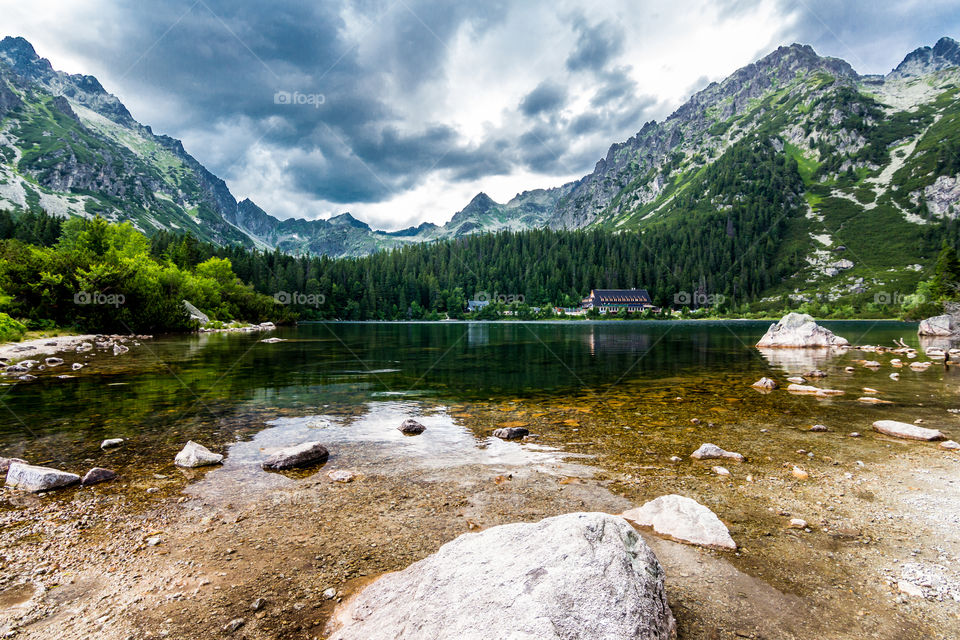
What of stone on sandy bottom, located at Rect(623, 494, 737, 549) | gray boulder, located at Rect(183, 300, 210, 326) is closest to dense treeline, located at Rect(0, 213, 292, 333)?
gray boulder, located at Rect(183, 300, 210, 326)

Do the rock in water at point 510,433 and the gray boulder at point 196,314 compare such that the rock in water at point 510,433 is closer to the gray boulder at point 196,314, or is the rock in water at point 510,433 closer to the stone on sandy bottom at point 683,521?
the stone on sandy bottom at point 683,521

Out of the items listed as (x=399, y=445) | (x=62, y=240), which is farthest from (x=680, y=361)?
(x=62, y=240)

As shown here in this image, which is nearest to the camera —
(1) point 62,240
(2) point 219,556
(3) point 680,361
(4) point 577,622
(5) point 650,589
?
(4) point 577,622

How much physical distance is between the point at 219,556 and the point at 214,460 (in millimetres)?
5461

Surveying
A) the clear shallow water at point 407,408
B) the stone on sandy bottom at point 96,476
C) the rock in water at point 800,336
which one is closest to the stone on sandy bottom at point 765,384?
the clear shallow water at point 407,408

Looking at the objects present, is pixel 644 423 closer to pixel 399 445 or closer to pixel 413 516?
pixel 399 445

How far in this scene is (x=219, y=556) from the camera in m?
6.68

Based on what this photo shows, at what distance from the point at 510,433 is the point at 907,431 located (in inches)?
500

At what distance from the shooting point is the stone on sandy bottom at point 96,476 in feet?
31.7

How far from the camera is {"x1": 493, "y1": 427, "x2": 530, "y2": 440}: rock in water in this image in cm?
1391

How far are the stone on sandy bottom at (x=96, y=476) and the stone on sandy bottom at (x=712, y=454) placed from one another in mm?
14894

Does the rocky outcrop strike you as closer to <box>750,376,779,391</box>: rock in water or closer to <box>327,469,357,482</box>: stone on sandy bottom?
<box>750,376,779,391</box>: rock in water

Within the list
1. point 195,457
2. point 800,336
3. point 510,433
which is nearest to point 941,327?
point 800,336

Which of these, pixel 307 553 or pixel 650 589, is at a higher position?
pixel 650 589
